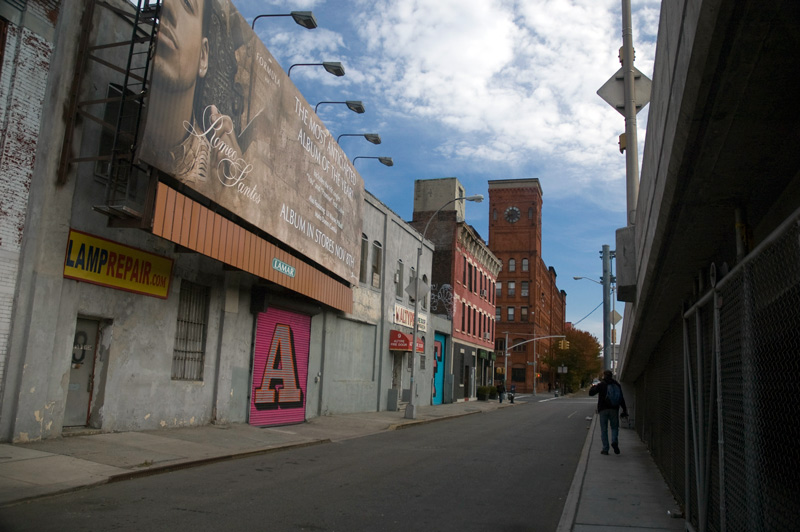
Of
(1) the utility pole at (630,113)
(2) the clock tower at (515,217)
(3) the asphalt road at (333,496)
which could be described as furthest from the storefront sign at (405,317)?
(2) the clock tower at (515,217)

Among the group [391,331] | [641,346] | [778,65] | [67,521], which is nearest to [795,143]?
[778,65]

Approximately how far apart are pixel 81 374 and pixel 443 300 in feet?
97.1

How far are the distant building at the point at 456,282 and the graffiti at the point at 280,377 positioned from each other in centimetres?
1804

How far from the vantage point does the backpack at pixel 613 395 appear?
1366 centimetres

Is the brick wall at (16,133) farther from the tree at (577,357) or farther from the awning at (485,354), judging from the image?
the tree at (577,357)

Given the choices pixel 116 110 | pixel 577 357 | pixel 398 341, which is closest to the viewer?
pixel 116 110

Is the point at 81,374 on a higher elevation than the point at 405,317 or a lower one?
lower

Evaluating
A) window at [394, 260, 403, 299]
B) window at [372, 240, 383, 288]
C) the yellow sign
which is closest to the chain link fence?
the yellow sign

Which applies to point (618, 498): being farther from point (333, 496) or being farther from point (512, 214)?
point (512, 214)

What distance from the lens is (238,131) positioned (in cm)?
1446

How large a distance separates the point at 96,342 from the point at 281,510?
6.83 meters

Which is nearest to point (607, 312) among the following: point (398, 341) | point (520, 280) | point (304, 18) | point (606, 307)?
point (606, 307)

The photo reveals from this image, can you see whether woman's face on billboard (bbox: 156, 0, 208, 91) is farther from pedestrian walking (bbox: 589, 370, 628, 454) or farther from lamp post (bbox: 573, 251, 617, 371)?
lamp post (bbox: 573, 251, 617, 371)

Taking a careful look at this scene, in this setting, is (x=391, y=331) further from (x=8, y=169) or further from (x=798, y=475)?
(x=798, y=475)
